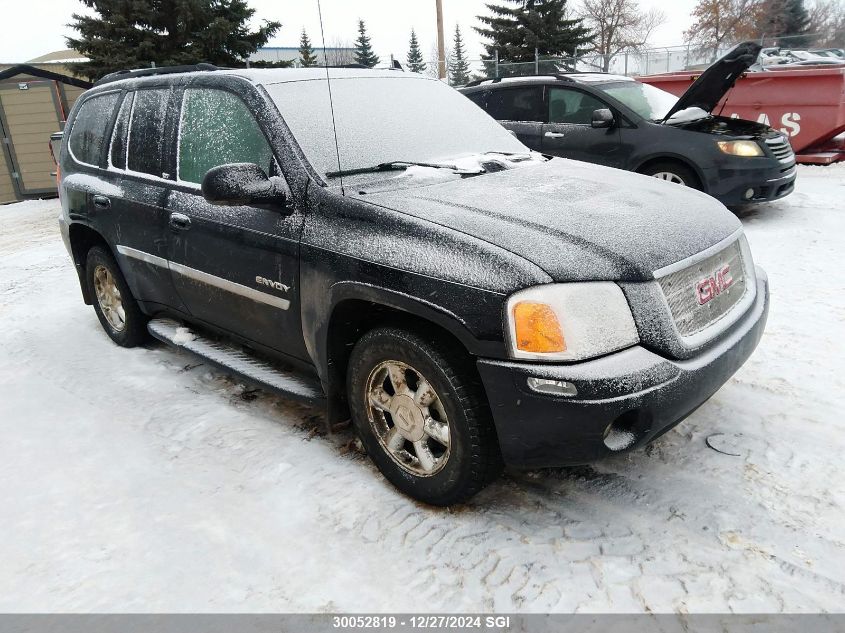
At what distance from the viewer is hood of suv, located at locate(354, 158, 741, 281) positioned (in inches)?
89.4

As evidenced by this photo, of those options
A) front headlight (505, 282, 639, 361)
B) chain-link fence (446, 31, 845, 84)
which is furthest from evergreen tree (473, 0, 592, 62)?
front headlight (505, 282, 639, 361)

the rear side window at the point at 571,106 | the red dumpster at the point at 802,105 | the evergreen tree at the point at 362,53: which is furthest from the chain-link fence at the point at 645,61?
the rear side window at the point at 571,106

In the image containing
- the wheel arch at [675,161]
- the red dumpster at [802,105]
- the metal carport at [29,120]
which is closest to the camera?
the wheel arch at [675,161]

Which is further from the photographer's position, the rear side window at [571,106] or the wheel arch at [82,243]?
the rear side window at [571,106]

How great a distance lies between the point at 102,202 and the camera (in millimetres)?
4227

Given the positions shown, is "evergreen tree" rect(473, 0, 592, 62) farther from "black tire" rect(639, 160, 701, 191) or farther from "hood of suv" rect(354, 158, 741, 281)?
"hood of suv" rect(354, 158, 741, 281)

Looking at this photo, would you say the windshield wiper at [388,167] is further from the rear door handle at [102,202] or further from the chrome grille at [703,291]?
the rear door handle at [102,202]

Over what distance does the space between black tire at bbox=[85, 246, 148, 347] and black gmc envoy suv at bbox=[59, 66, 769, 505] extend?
1.28 feet

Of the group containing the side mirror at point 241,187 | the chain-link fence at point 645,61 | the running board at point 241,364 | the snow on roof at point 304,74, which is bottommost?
the running board at point 241,364

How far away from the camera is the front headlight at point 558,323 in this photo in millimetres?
2178

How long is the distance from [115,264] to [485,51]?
3207 cm

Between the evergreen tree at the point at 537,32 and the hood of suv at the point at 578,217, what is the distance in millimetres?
30673

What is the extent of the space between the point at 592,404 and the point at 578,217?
80 cm
